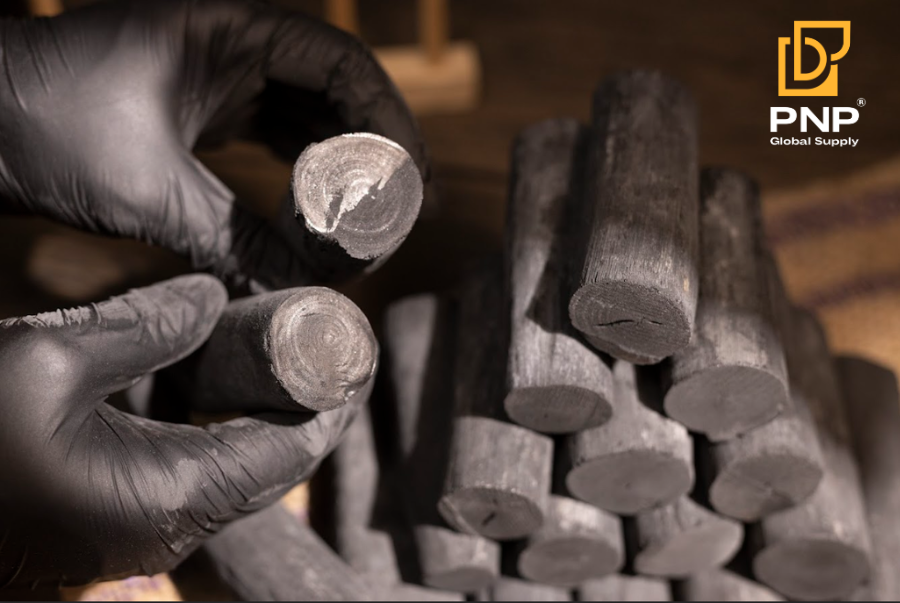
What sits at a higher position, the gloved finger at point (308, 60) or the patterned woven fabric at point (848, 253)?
the gloved finger at point (308, 60)

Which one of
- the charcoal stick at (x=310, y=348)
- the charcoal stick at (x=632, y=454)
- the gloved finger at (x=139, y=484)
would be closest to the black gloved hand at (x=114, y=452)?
the gloved finger at (x=139, y=484)

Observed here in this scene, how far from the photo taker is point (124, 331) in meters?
1.44

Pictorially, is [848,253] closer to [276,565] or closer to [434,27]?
[434,27]

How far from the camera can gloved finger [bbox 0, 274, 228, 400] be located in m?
1.33

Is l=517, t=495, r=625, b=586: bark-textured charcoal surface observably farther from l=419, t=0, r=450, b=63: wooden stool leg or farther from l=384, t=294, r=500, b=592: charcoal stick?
l=419, t=0, r=450, b=63: wooden stool leg

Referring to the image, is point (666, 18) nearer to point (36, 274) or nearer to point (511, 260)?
point (511, 260)

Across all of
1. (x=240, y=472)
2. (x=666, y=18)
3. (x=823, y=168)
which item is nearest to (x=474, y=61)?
(x=666, y=18)

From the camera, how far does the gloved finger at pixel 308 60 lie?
1.63 m

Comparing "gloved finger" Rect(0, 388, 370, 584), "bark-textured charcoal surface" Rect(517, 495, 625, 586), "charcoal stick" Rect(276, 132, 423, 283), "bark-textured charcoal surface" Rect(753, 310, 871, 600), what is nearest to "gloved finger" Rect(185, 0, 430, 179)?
"charcoal stick" Rect(276, 132, 423, 283)

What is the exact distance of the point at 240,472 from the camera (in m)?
1.43

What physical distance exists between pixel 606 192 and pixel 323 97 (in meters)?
0.49

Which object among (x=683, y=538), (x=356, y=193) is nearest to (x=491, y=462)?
(x=683, y=538)

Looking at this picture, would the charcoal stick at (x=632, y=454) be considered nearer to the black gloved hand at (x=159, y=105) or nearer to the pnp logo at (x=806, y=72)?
the black gloved hand at (x=159, y=105)

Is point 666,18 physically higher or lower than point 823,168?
higher
